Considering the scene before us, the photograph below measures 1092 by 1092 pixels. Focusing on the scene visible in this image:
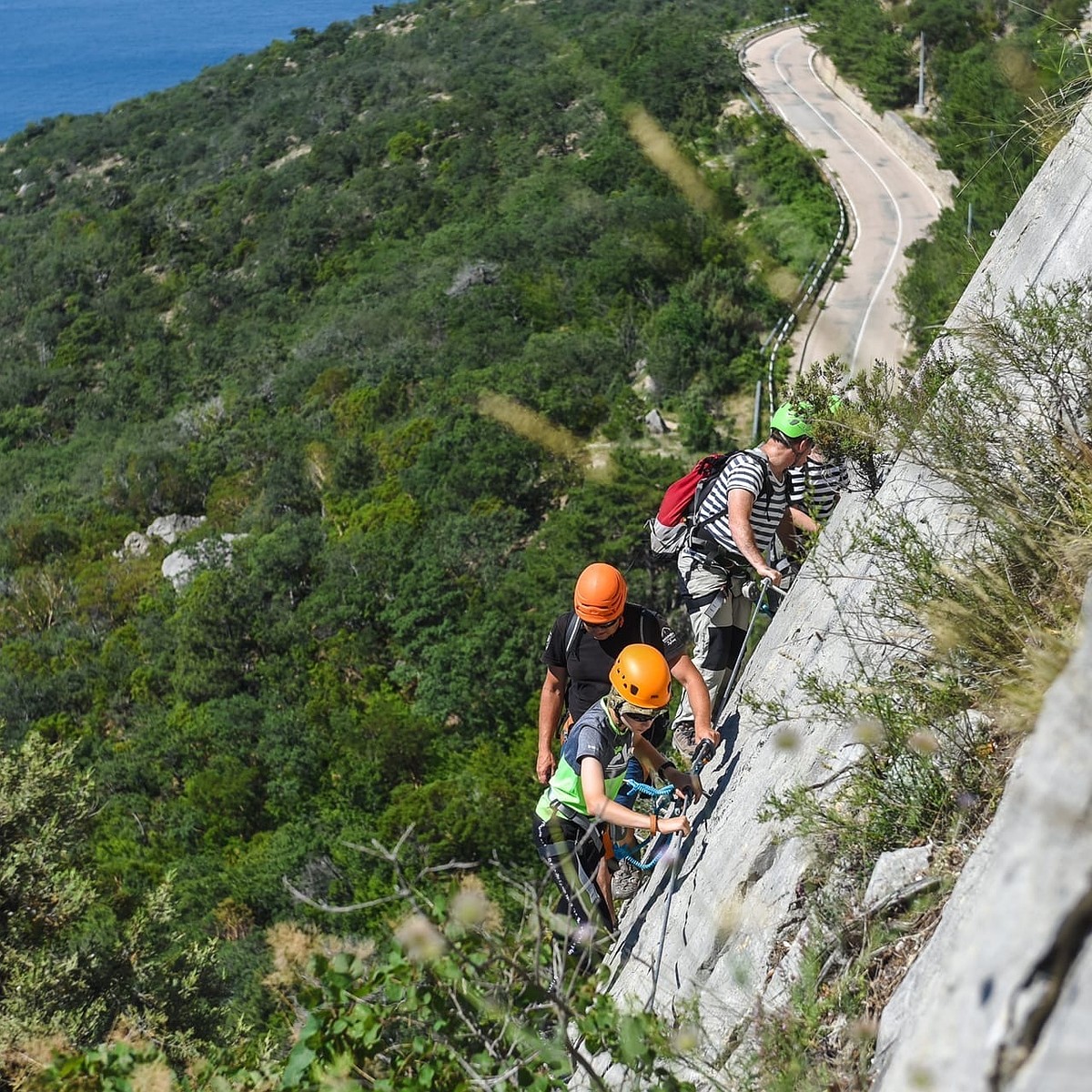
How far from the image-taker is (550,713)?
19.2 feet

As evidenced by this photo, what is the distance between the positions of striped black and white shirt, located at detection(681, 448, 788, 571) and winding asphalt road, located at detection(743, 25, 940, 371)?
532 inches

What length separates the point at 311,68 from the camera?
80688mm

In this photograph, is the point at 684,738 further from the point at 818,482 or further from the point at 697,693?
the point at 818,482

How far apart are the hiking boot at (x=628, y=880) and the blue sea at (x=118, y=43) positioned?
106 m

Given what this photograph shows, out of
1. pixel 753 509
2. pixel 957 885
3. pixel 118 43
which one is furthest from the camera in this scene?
pixel 118 43

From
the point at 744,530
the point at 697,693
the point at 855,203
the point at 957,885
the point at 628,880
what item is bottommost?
the point at 855,203

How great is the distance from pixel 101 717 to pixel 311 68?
68453 millimetres

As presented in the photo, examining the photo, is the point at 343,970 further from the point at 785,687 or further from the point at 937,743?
the point at 785,687

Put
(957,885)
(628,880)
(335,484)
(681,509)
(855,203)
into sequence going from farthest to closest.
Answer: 1. (855,203)
2. (335,484)
3. (681,509)
4. (628,880)
5. (957,885)

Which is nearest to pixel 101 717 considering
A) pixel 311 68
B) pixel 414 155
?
pixel 414 155

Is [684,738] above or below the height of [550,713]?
below

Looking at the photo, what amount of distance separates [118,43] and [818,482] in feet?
459

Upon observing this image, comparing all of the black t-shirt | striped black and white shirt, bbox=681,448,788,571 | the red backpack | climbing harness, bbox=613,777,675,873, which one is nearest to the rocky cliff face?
climbing harness, bbox=613,777,675,873

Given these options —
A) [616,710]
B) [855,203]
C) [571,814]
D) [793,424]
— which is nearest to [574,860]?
[571,814]
